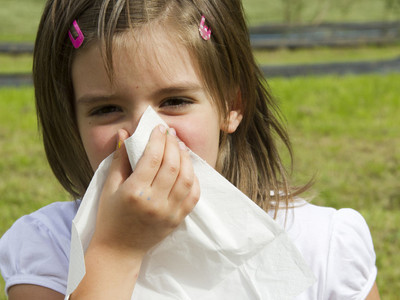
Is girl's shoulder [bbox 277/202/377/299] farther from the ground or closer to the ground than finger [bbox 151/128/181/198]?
closer to the ground

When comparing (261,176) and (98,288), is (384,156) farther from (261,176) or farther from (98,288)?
(98,288)

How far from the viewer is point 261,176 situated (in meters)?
2.03

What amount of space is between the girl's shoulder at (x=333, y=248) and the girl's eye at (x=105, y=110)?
0.70 metres

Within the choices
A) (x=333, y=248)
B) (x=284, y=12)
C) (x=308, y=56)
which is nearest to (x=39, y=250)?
(x=333, y=248)

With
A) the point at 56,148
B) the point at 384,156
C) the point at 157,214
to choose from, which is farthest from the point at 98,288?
the point at 384,156

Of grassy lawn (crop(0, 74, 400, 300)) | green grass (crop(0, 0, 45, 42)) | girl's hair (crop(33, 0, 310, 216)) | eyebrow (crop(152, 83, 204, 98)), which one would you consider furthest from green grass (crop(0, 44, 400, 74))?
eyebrow (crop(152, 83, 204, 98))

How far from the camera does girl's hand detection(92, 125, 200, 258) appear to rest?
4.43ft

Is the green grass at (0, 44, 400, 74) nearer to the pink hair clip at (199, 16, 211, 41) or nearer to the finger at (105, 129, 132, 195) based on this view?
the pink hair clip at (199, 16, 211, 41)

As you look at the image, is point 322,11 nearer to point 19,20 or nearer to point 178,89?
point 19,20

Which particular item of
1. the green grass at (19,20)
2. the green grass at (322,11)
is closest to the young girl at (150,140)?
the green grass at (19,20)

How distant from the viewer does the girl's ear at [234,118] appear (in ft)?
5.89

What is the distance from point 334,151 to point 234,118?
3.44m

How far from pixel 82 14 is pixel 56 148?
1.66 feet

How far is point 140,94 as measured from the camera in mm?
1477
